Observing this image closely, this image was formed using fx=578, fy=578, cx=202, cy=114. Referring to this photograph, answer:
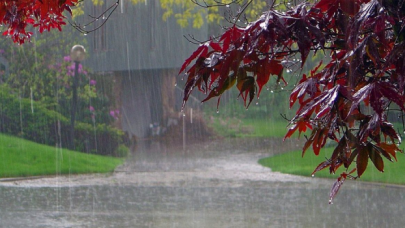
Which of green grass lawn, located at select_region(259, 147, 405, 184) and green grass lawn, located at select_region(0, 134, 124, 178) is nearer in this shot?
green grass lawn, located at select_region(259, 147, 405, 184)

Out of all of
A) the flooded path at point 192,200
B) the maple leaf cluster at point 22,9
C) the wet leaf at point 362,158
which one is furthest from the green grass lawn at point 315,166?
the wet leaf at point 362,158

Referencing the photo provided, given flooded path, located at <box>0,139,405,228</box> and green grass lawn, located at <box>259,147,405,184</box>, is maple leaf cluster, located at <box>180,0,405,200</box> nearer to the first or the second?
flooded path, located at <box>0,139,405,228</box>

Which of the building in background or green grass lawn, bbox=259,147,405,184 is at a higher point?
→ the building in background

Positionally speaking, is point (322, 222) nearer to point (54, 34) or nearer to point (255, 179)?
point (255, 179)

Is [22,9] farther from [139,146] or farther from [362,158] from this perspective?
[139,146]

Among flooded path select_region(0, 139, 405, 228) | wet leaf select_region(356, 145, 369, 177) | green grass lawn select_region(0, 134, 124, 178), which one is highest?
wet leaf select_region(356, 145, 369, 177)

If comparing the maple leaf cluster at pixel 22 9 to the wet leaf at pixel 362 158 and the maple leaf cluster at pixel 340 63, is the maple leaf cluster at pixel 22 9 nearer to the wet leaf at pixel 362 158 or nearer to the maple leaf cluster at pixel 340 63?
the maple leaf cluster at pixel 340 63

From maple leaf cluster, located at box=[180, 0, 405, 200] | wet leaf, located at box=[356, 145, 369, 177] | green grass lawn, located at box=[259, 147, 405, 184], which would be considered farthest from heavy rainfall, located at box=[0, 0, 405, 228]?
wet leaf, located at box=[356, 145, 369, 177]

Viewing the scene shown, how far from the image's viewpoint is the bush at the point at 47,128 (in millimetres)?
17172

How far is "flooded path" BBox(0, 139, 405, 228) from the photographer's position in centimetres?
789

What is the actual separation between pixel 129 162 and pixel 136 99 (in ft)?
23.9

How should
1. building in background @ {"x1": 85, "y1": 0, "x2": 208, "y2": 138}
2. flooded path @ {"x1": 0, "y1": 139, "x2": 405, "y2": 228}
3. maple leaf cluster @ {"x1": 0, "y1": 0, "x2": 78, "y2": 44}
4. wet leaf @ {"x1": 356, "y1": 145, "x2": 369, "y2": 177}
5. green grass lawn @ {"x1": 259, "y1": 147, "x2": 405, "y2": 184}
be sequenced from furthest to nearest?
building in background @ {"x1": 85, "y1": 0, "x2": 208, "y2": 138}, green grass lawn @ {"x1": 259, "y1": 147, "x2": 405, "y2": 184}, flooded path @ {"x1": 0, "y1": 139, "x2": 405, "y2": 228}, maple leaf cluster @ {"x1": 0, "y1": 0, "x2": 78, "y2": 44}, wet leaf @ {"x1": 356, "y1": 145, "x2": 369, "y2": 177}

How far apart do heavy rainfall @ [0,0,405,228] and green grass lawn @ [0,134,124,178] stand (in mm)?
45

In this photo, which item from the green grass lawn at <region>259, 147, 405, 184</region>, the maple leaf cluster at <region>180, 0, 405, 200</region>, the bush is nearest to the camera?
the maple leaf cluster at <region>180, 0, 405, 200</region>
